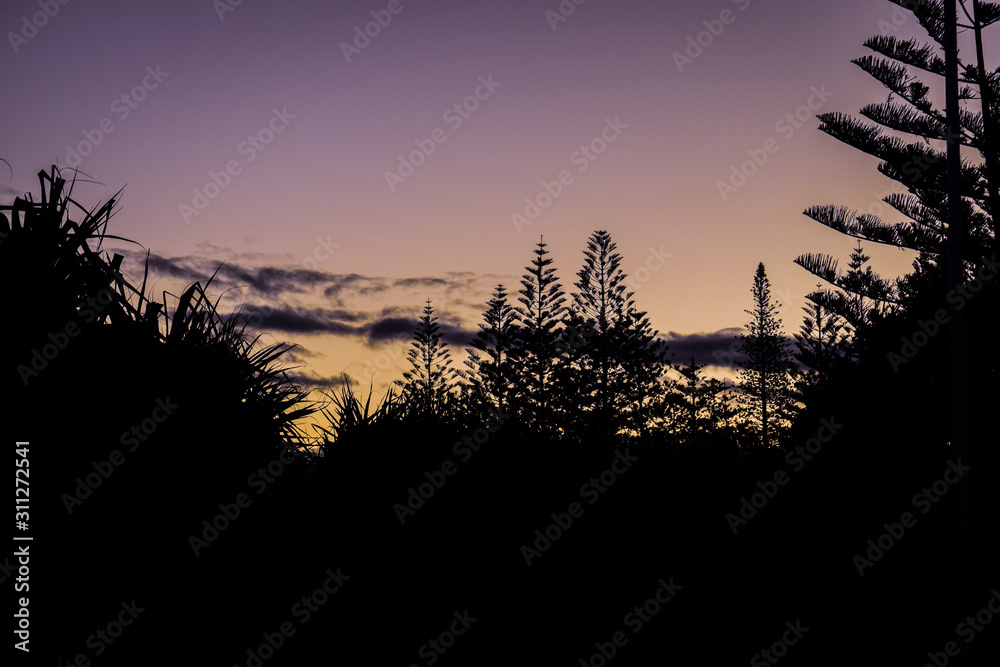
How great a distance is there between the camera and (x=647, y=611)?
1142 cm

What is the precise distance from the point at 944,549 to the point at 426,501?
8.06 m

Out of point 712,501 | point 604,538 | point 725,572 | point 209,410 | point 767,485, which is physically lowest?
point 209,410

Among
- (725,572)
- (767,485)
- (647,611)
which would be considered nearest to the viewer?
(647,611)

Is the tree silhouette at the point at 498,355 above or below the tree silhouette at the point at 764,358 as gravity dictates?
below

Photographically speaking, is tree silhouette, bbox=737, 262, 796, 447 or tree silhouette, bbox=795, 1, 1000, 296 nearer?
tree silhouette, bbox=795, 1, 1000, 296

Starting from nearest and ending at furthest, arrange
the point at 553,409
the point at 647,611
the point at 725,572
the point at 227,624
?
1. the point at 227,624
2. the point at 647,611
3. the point at 725,572
4. the point at 553,409

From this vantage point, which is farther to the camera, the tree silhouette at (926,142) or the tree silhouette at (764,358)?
the tree silhouette at (764,358)

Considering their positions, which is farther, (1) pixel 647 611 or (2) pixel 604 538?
(2) pixel 604 538

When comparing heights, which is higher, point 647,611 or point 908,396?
point 908,396

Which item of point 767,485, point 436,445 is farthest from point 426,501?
point 767,485

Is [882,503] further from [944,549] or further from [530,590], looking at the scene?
[530,590]

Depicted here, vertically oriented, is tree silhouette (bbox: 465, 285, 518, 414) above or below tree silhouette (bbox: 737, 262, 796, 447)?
below

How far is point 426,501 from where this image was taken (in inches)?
476

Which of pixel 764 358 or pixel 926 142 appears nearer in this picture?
pixel 926 142
